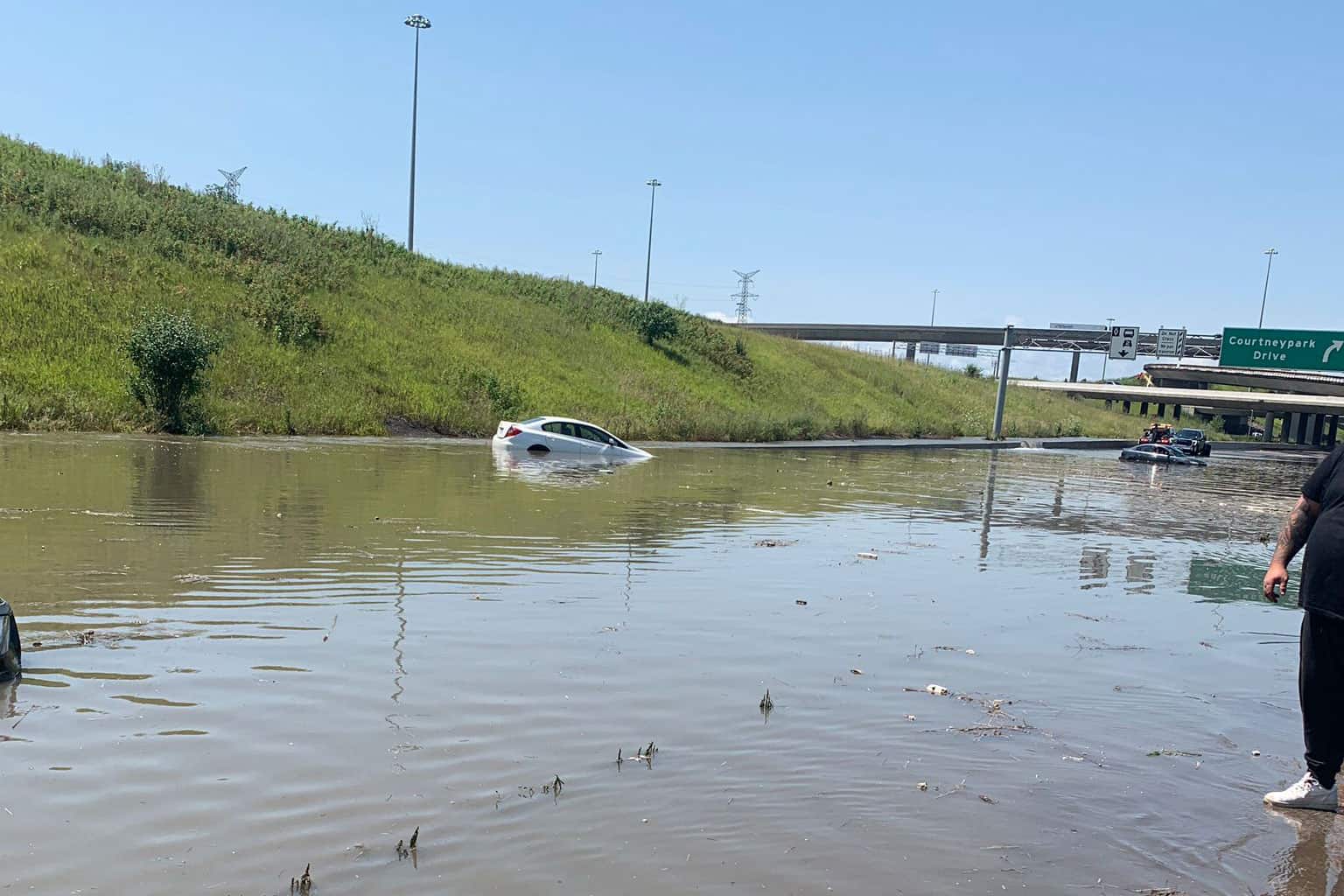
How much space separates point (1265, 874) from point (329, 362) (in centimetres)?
3919

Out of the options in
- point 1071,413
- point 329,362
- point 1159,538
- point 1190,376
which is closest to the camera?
point 1159,538

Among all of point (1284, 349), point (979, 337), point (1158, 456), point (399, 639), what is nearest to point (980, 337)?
point (979, 337)

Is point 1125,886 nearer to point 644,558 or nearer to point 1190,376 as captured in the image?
point 644,558

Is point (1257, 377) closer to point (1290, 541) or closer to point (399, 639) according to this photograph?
point (1290, 541)

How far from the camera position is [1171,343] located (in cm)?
6134

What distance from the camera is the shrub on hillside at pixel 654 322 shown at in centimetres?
6350

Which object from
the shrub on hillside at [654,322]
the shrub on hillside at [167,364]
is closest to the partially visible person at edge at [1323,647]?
the shrub on hillside at [167,364]

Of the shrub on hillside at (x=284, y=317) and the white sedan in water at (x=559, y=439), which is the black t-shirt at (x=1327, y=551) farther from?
the shrub on hillside at (x=284, y=317)

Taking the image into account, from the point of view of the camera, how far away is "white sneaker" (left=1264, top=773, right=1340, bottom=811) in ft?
18.7

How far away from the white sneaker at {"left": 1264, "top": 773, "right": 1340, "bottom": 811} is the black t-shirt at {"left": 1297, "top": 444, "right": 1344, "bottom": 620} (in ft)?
3.00

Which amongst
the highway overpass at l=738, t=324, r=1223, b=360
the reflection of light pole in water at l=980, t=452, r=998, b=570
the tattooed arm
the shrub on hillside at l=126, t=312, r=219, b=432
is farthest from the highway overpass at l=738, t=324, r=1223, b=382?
the tattooed arm

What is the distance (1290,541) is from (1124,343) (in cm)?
5826

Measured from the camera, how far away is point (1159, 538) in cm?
1908

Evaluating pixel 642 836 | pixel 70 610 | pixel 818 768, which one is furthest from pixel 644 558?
pixel 642 836
